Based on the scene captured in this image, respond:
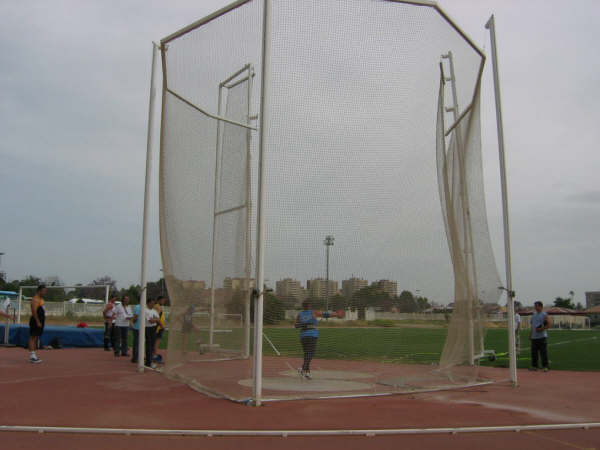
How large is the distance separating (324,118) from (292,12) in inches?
58.6

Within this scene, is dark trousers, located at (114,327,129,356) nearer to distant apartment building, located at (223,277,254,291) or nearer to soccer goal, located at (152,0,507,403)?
soccer goal, located at (152,0,507,403)

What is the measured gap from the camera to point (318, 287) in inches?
291

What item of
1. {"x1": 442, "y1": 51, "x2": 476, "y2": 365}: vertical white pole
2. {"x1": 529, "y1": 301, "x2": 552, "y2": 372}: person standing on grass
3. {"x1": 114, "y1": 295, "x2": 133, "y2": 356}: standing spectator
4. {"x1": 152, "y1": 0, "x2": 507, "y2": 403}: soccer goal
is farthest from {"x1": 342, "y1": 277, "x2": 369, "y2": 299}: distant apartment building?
{"x1": 114, "y1": 295, "x2": 133, "y2": 356}: standing spectator

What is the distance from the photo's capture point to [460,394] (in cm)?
786

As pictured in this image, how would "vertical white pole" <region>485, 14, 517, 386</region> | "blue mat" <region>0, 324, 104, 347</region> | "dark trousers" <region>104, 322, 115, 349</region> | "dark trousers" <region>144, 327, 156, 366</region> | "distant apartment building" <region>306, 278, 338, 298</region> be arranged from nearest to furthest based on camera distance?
"distant apartment building" <region>306, 278, 338, 298</region>, "vertical white pole" <region>485, 14, 517, 386</region>, "dark trousers" <region>144, 327, 156, 366</region>, "dark trousers" <region>104, 322, 115, 349</region>, "blue mat" <region>0, 324, 104, 347</region>

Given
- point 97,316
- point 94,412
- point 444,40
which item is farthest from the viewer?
point 97,316

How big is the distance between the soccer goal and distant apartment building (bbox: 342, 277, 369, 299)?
5 centimetres

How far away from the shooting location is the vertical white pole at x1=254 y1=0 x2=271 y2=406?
6.55 metres

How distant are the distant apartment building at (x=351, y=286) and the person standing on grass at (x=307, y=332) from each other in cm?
56

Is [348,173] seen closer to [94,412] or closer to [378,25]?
[378,25]

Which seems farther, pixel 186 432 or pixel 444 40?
pixel 444 40

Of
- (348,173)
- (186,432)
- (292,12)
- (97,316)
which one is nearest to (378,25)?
(292,12)

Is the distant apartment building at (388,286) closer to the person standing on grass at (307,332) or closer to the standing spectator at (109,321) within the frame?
the person standing on grass at (307,332)

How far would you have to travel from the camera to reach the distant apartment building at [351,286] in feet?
24.7
